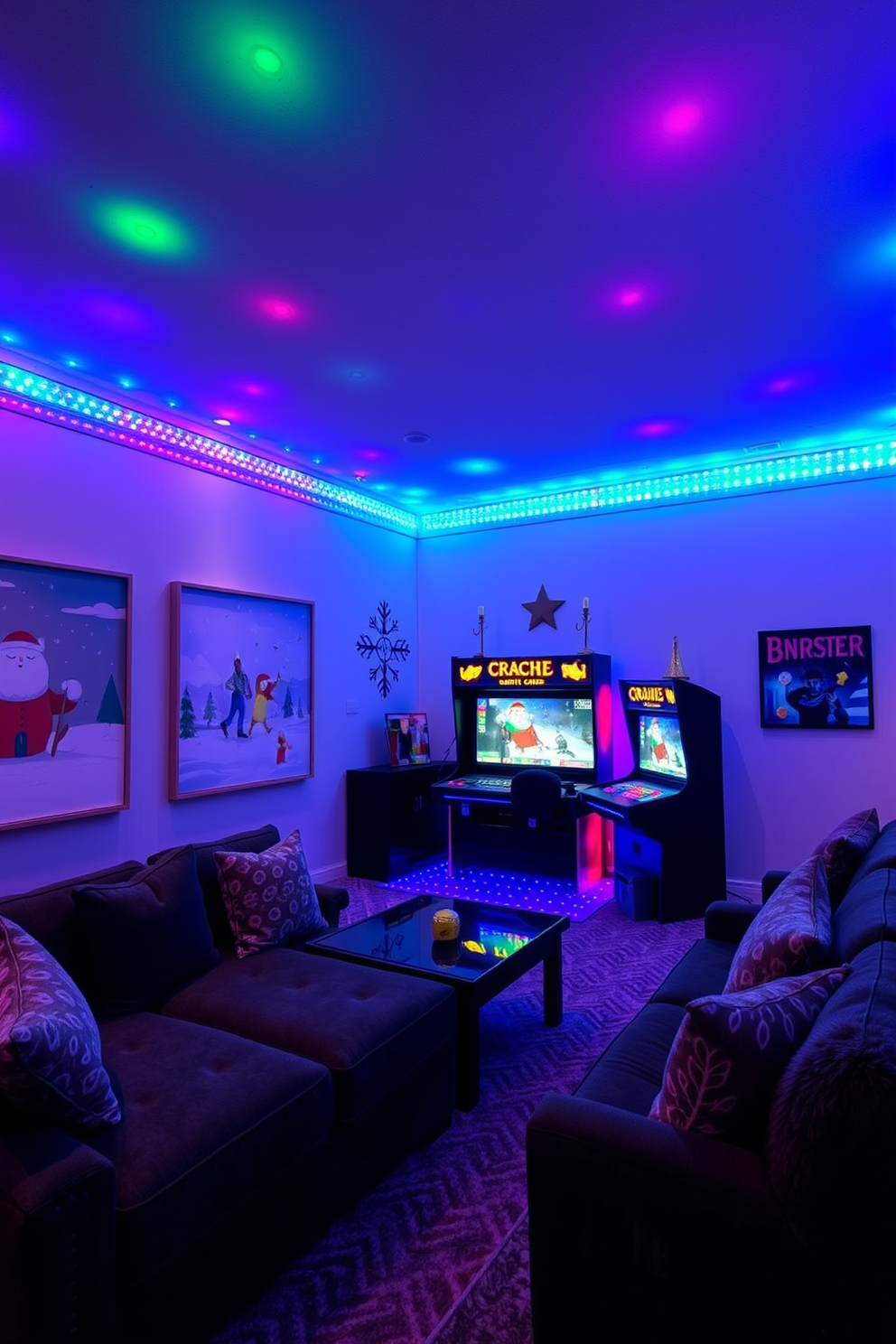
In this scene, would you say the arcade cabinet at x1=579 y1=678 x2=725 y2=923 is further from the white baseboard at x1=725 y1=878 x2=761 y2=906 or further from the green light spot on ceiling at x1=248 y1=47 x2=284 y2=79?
the green light spot on ceiling at x1=248 y1=47 x2=284 y2=79

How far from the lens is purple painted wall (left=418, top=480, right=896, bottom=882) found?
4602 millimetres

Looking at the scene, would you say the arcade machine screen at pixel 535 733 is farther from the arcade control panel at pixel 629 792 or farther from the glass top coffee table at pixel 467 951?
the glass top coffee table at pixel 467 951

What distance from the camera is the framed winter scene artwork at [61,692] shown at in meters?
3.37

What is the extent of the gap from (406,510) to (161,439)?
8.04 feet

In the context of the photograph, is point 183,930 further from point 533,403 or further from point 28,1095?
point 533,403

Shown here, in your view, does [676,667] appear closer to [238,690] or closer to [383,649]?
[383,649]

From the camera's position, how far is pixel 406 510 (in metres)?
6.21

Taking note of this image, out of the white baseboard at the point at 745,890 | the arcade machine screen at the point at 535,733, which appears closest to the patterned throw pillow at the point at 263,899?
the arcade machine screen at the point at 535,733

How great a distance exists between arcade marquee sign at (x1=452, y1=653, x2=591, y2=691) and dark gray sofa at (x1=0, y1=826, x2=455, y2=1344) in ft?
9.89

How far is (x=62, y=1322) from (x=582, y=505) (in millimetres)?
5245

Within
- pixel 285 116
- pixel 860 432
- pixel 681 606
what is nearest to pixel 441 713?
pixel 681 606

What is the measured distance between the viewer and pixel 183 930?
248 centimetres

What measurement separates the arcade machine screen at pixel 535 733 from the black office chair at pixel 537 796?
0.54m

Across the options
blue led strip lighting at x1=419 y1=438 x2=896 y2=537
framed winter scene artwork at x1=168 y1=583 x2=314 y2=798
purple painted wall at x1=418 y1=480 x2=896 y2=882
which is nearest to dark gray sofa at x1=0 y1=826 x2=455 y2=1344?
framed winter scene artwork at x1=168 y1=583 x2=314 y2=798
